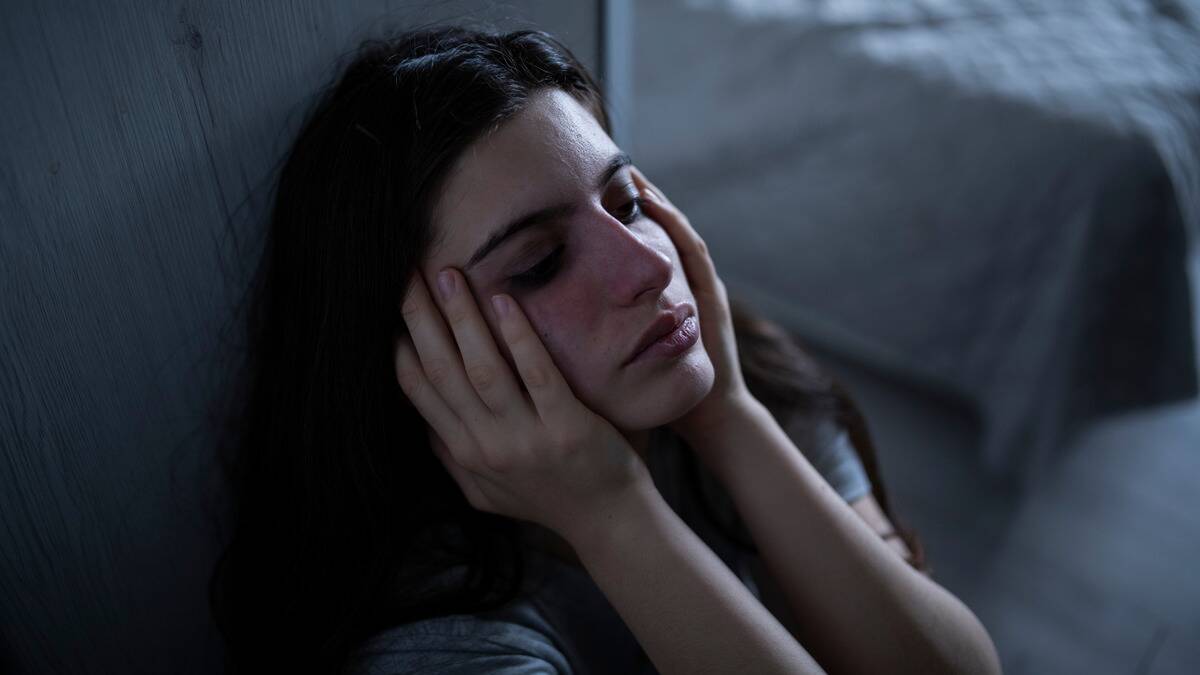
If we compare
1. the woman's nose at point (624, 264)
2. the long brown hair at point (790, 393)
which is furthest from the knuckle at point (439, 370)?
the long brown hair at point (790, 393)

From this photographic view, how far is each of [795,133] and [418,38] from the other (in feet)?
4.21

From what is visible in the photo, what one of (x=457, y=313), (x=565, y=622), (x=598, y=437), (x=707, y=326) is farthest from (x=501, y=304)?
(x=565, y=622)

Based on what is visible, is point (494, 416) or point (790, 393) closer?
point (494, 416)

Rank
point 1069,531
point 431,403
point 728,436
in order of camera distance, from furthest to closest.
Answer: point 1069,531
point 728,436
point 431,403

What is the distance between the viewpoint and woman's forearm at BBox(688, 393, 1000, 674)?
2.55ft

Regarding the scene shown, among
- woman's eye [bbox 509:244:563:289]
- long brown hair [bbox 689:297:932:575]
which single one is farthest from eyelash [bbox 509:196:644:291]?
long brown hair [bbox 689:297:932:575]

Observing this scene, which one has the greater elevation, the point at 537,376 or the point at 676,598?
the point at 537,376

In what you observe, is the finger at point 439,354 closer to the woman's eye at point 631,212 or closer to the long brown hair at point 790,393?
the woman's eye at point 631,212

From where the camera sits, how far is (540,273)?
Answer: 0.71 meters

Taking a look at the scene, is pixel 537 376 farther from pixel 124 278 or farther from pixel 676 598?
pixel 124 278

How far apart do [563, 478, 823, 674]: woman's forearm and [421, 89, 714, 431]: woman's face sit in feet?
0.31

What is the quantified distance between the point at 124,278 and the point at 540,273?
1.06 ft

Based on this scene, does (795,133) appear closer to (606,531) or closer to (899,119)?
(899,119)

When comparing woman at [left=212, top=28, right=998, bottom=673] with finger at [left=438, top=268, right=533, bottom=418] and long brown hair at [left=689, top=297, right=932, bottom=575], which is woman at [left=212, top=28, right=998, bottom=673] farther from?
long brown hair at [left=689, top=297, right=932, bottom=575]
